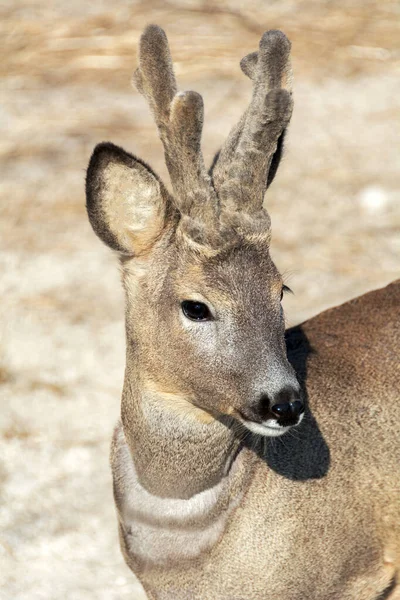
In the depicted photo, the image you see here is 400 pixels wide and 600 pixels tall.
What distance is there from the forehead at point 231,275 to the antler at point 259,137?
19 centimetres

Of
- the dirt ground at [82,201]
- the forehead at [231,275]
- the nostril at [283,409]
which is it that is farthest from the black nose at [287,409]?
the dirt ground at [82,201]

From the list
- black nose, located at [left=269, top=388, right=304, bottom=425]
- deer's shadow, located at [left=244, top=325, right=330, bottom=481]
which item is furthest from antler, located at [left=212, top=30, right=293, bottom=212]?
deer's shadow, located at [left=244, top=325, right=330, bottom=481]

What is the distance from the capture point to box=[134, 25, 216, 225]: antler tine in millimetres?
3510

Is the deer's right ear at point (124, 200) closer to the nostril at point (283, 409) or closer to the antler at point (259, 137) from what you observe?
the antler at point (259, 137)

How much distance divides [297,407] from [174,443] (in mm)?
712

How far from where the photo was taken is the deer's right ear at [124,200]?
367cm

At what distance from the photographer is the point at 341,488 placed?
435cm

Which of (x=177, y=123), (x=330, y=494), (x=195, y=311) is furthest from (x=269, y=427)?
(x=177, y=123)

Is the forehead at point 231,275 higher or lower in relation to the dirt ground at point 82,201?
higher

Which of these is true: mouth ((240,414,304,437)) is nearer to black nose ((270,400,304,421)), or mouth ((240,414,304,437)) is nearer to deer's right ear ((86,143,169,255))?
black nose ((270,400,304,421))

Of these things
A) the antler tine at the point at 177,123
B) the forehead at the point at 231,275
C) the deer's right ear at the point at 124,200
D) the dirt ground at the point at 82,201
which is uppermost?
the antler tine at the point at 177,123

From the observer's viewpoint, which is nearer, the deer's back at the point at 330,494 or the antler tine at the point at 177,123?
the antler tine at the point at 177,123

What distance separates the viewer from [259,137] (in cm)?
363

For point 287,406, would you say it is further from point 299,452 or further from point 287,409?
point 299,452
